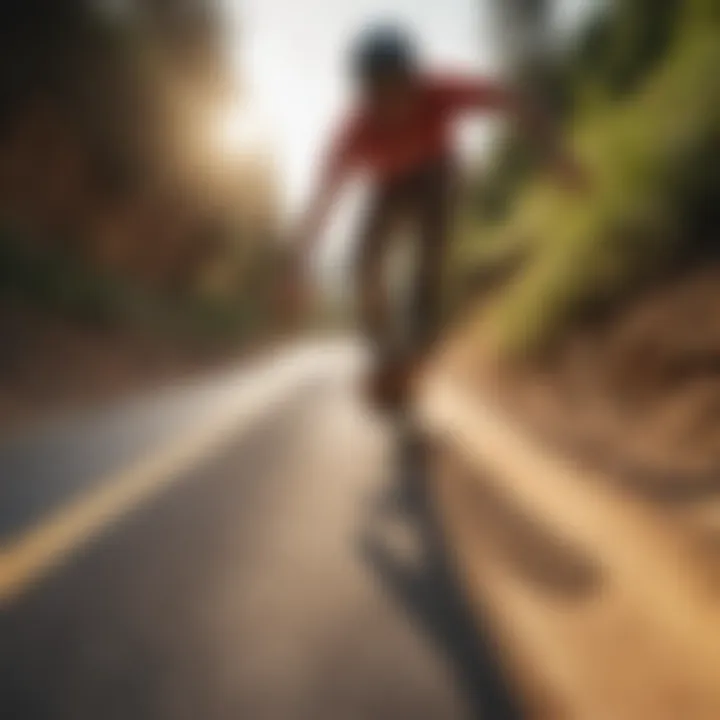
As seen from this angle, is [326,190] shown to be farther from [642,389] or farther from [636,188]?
[642,389]

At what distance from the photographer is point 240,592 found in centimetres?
133

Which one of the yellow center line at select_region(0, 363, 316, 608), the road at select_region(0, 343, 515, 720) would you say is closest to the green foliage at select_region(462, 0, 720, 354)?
the road at select_region(0, 343, 515, 720)

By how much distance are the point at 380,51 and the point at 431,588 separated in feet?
3.55

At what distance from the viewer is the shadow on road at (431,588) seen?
1.05 metres

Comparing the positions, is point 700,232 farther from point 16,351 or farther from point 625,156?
point 16,351

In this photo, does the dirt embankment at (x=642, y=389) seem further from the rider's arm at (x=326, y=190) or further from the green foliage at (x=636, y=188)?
the rider's arm at (x=326, y=190)

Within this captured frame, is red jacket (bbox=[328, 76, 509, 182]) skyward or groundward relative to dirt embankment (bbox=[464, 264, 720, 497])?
skyward

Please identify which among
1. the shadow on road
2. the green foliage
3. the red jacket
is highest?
the red jacket

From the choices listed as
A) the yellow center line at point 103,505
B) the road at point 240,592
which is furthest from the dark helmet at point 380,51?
the yellow center line at point 103,505

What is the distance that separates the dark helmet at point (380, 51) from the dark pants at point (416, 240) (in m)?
0.33

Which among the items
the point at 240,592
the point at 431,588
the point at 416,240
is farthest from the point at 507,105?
the point at 240,592

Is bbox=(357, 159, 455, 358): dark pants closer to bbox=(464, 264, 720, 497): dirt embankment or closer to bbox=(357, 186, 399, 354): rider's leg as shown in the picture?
bbox=(357, 186, 399, 354): rider's leg

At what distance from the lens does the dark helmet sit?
5.50ft

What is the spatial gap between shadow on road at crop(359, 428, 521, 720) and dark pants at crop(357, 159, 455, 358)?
1.47 feet
